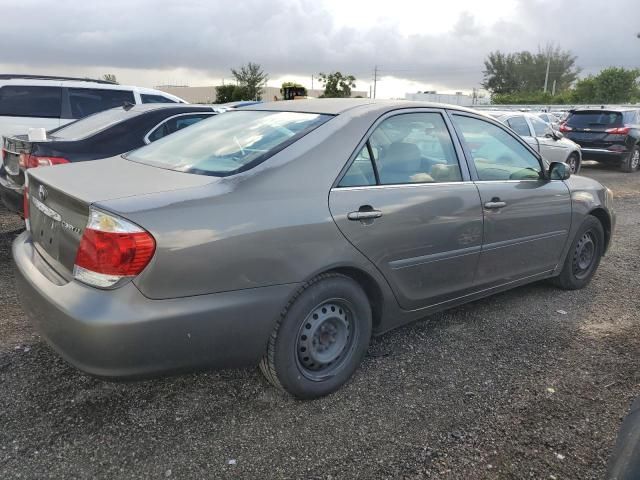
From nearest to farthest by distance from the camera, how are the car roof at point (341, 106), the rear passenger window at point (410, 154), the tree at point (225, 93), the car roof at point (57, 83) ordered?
the rear passenger window at point (410, 154)
the car roof at point (341, 106)
the car roof at point (57, 83)
the tree at point (225, 93)

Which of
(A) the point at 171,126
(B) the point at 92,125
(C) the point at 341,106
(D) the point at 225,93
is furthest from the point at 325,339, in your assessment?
(D) the point at 225,93

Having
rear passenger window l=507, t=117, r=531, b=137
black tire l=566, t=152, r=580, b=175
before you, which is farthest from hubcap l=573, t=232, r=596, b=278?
black tire l=566, t=152, r=580, b=175

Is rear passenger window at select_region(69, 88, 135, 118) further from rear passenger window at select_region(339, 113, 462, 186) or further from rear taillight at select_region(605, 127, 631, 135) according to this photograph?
rear taillight at select_region(605, 127, 631, 135)

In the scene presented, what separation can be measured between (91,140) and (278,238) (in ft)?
10.8

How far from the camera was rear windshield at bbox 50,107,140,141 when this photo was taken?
17.5ft

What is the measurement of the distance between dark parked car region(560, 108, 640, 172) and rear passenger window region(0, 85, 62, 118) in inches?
506

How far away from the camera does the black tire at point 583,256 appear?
4.57 m

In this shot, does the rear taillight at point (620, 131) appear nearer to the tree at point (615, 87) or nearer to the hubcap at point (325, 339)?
the hubcap at point (325, 339)

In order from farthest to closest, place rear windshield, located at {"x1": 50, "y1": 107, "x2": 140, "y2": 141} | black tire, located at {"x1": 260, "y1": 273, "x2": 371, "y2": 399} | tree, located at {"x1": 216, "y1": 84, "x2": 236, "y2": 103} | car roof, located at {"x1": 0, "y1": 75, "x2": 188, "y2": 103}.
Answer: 1. tree, located at {"x1": 216, "y1": 84, "x2": 236, "y2": 103}
2. car roof, located at {"x1": 0, "y1": 75, "x2": 188, "y2": 103}
3. rear windshield, located at {"x1": 50, "y1": 107, "x2": 140, "y2": 141}
4. black tire, located at {"x1": 260, "y1": 273, "x2": 371, "y2": 399}

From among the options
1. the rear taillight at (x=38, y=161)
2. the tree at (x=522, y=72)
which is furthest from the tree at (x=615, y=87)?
the rear taillight at (x=38, y=161)

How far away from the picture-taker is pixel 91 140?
16.6 ft

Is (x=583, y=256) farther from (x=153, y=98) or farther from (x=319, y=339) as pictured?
(x=153, y=98)

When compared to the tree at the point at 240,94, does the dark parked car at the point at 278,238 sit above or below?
below

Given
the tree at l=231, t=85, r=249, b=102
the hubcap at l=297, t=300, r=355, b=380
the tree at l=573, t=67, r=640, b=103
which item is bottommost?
the hubcap at l=297, t=300, r=355, b=380
